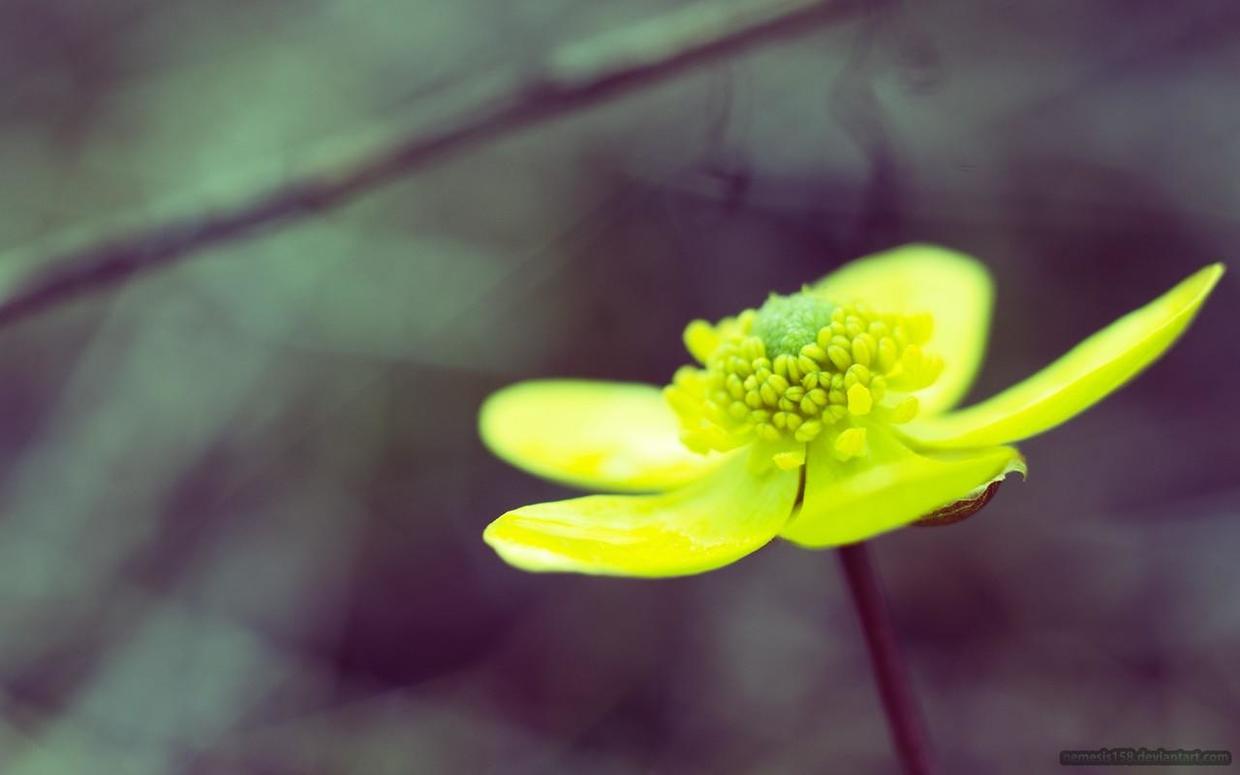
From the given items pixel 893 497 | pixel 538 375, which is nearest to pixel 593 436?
pixel 893 497

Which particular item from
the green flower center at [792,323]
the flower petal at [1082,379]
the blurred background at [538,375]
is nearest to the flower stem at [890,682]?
the flower petal at [1082,379]

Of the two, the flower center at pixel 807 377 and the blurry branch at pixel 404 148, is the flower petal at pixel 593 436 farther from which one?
the blurry branch at pixel 404 148

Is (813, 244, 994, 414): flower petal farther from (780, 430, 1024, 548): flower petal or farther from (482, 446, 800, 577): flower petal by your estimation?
(780, 430, 1024, 548): flower petal

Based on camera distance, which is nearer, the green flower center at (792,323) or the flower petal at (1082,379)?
the flower petal at (1082,379)

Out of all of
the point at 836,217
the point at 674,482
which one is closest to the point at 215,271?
the point at 836,217

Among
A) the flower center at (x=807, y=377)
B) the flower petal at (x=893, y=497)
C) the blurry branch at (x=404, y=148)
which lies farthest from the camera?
the blurry branch at (x=404, y=148)

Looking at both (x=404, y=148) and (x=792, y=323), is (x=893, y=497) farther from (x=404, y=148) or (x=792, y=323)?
(x=404, y=148)

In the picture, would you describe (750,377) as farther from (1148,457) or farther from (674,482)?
(1148,457)
